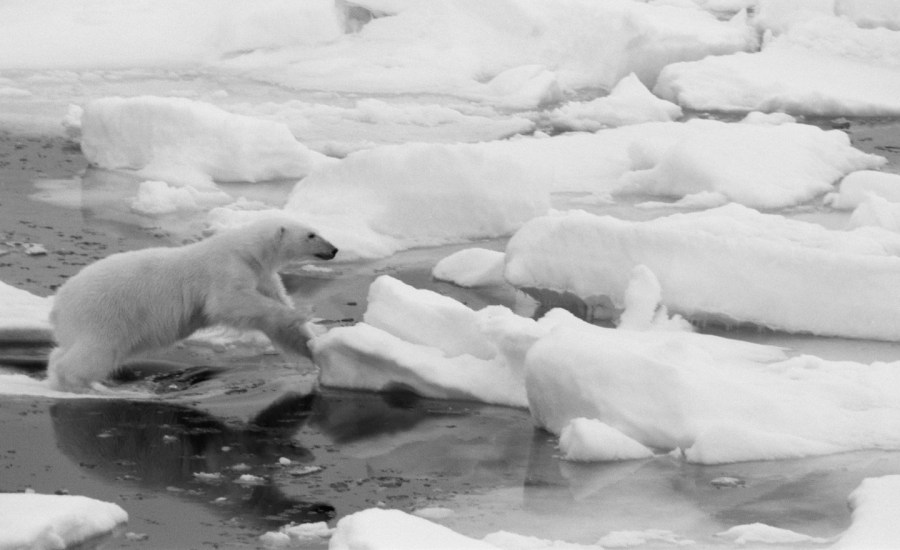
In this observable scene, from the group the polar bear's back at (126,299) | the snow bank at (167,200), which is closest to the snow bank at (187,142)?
the snow bank at (167,200)

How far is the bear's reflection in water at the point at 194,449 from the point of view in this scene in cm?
464

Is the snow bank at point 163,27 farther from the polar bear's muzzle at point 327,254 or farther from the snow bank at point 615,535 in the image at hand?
the snow bank at point 615,535

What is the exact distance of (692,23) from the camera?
53.5ft

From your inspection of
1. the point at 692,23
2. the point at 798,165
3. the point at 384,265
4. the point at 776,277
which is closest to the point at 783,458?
the point at 776,277

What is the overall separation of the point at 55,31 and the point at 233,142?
6.26 meters

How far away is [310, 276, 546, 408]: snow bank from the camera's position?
5.82 m

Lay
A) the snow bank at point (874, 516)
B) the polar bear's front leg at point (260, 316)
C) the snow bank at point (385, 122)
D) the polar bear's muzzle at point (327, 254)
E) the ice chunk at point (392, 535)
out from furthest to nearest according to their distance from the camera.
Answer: the snow bank at point (385, 122) → the polar bear's muzzle at point (327, 254) → the polar bear's front leg at point (260, 316) → the snow bank at point (874, 516) → the ice chunk at point (392, 535)

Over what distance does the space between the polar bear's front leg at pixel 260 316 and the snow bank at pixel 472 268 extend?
194 cm

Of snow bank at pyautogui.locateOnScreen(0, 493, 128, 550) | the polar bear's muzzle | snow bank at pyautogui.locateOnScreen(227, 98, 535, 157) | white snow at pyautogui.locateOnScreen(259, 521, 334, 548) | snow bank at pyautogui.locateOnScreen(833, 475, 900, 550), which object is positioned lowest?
snow bank at pyautogui.locateOnScreen(227, 98, 535, 157)

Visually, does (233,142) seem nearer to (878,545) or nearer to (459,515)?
(459,515)

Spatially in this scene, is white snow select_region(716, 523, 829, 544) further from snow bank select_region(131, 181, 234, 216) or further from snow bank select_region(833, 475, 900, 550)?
snow bank select_region(131, 181, 234, 216)

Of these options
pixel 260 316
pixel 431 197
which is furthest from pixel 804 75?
pixel 260 316

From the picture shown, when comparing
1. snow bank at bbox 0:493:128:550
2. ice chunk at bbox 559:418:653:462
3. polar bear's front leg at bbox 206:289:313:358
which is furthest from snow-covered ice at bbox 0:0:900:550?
snow bank at bbox 0:493:128:550

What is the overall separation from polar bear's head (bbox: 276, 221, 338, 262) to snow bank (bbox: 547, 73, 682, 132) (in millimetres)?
6720
